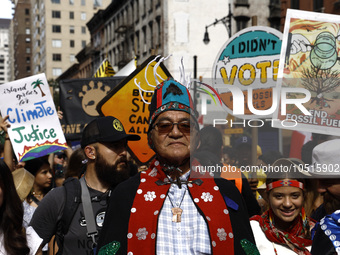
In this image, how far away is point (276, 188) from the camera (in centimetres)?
382

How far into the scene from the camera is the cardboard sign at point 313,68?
294cm

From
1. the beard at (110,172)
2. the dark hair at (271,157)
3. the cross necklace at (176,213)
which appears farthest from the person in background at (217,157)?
the cross necklace at (176,213)

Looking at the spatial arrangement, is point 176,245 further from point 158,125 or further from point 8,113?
point 8,113

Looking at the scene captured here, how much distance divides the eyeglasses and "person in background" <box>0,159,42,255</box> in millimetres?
1142

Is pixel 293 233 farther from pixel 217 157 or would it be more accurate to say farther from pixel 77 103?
pixel 77 103

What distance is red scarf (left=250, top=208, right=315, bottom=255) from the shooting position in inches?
142

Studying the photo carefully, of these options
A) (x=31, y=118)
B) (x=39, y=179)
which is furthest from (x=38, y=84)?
(x=39, y=179)

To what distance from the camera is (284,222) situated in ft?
12.4

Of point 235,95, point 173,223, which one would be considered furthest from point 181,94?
point 173,223

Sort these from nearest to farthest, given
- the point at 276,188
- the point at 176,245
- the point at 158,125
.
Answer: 1. the point at 176,245
2. the point at 158,125
3. the point at 276,188

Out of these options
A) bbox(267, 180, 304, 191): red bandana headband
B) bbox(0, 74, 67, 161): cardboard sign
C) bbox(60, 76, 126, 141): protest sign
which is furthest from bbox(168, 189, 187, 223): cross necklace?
bbox(60, 76, 126, 141): protest sign

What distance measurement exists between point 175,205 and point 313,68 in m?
1.30

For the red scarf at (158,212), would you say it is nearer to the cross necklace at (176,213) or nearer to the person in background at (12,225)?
the cross necklace at (176,213)

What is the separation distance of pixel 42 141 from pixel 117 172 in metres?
3.40
